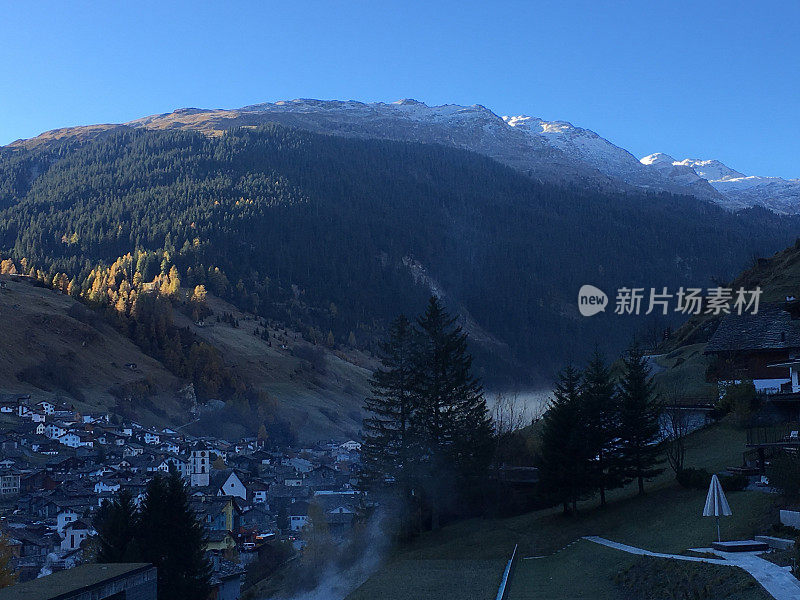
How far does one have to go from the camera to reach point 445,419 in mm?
42969

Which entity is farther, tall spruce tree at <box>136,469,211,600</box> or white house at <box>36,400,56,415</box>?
white house at <box>36,400,56,415</box>

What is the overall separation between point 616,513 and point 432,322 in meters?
15.2

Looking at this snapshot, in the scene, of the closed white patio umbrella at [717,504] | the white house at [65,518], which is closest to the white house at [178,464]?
the white house at [65,518]

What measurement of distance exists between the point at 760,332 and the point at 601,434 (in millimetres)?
18653

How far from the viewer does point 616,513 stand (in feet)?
109

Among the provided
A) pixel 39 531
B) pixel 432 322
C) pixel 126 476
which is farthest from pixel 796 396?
pixel 126 476

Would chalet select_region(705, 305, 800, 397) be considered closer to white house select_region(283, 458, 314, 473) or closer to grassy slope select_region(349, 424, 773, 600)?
grassy slope select_region(349, 424, 773, 600)

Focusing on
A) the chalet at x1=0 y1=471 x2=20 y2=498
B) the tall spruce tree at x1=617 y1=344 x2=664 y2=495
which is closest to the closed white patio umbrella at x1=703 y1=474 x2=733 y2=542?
the tall spruce tree at x1=617 y1=344 x2=664 y2=495

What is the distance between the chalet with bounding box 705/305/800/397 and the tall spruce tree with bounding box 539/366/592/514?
549 inches

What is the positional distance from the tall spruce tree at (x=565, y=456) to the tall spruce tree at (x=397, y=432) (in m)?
8.90

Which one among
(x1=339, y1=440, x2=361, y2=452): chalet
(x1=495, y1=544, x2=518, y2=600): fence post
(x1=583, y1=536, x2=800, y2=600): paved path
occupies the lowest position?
(x1=495, y1=544, x2=518, y2=600): fence post

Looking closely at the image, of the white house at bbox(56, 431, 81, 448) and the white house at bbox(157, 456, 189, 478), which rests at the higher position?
the white house at bbox(56, 431, 81, 448)

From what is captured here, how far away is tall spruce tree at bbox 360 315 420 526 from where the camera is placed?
42562 mm

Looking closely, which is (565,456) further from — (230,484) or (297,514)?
(230,484)
